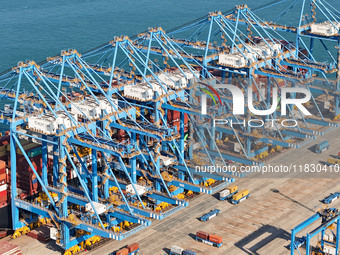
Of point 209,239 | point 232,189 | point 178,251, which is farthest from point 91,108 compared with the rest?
point 232,189

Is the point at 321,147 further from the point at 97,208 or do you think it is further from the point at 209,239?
the point at 97,208

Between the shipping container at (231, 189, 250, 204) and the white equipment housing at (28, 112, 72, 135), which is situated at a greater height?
the white equipment housing at (28, 112, 72, 135)

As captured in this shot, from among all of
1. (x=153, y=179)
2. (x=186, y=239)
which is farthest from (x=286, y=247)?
(x=153, y=179)

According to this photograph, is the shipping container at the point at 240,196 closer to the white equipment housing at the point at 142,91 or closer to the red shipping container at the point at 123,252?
the white equipment housing at the point at 142,91

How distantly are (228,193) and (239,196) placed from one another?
1909 mm

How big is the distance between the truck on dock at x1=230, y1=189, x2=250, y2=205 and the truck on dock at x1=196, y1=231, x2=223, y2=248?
38.4ft

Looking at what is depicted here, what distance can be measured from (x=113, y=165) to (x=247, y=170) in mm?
21255

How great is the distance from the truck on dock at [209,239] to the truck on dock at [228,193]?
12.2 meters

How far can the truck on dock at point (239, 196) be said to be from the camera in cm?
10238

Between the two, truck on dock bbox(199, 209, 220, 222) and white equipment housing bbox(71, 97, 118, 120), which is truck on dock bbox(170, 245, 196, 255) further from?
white equipment housing bbox(71, 97, 118, 120)

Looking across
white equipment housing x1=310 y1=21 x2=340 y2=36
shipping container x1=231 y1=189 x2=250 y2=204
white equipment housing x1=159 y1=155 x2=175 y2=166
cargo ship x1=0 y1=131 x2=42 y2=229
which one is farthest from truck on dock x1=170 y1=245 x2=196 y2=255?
white equipment housing x1=310 y1=21 x2=340 y2=36

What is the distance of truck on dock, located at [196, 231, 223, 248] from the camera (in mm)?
90562

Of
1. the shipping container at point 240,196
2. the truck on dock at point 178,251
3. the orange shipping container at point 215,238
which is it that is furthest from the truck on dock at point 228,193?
the truck on dock at point 178,251

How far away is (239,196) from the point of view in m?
103
